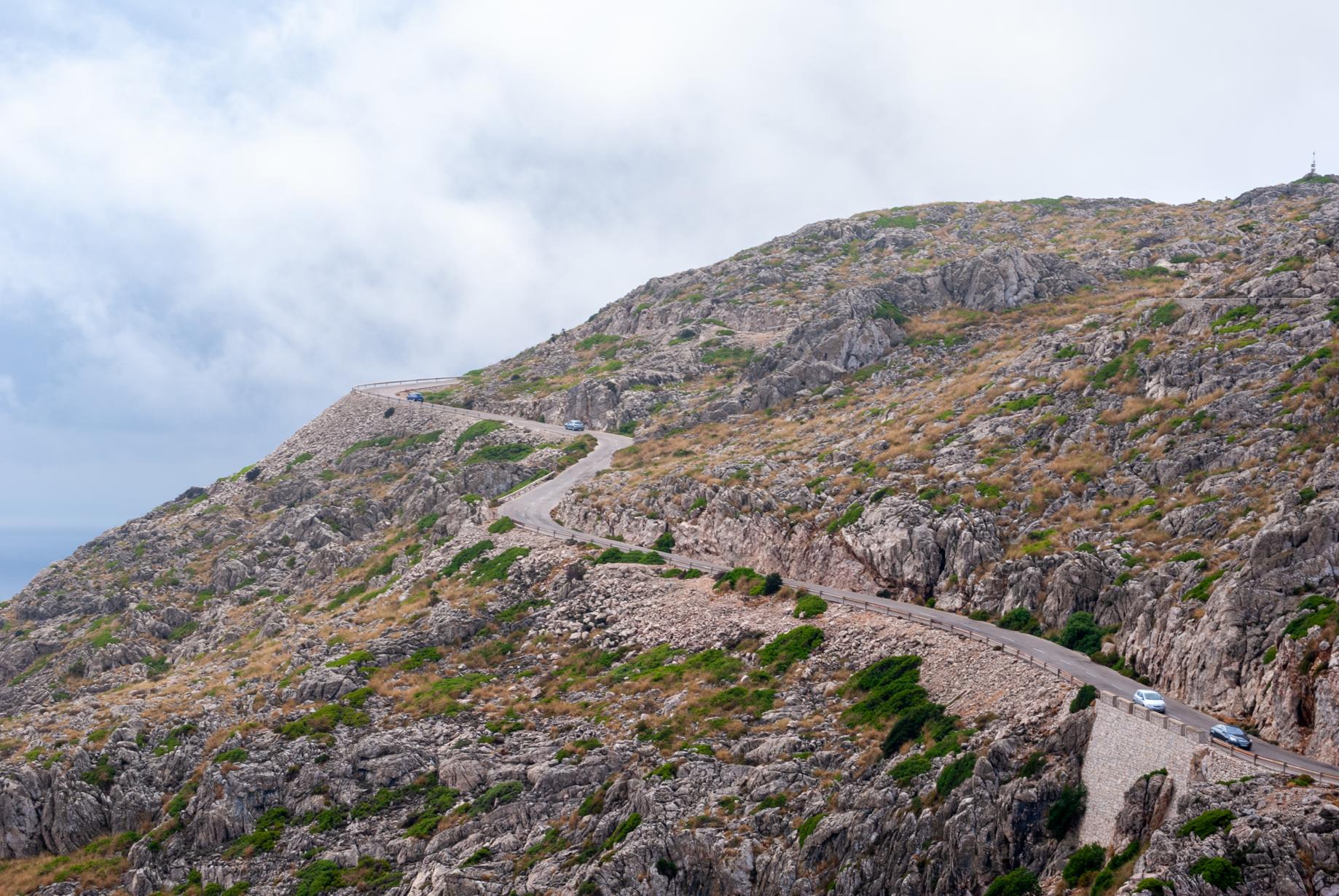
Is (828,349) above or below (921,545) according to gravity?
above

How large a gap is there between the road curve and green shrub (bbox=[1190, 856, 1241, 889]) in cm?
522

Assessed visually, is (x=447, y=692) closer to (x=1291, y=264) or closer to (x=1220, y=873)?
(x=1220, y=873)

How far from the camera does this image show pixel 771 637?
62.0m

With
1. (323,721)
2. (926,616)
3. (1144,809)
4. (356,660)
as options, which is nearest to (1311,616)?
(1144,809)

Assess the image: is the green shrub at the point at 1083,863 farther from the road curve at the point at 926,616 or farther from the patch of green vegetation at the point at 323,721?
the patch of green vegetation at the point at 323,721

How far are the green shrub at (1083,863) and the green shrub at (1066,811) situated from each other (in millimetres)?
1423

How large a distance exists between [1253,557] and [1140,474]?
611 inches

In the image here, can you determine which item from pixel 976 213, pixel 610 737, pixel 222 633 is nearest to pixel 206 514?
pixel 222 633

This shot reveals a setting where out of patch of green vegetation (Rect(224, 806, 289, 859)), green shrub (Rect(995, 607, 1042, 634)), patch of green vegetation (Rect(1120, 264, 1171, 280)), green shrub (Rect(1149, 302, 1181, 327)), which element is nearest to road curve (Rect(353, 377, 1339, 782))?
green shrub (Rect(995, 607, 1042, 634))

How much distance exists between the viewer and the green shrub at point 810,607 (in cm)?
6278

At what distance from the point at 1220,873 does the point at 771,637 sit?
Result: 3139cm

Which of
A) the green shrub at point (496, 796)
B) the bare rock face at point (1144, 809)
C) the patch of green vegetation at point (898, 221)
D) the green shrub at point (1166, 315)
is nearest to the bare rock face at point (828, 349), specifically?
the green shrub at point (1166, 315)

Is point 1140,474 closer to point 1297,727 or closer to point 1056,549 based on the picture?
point 1056,549

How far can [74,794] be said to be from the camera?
62156 mm
